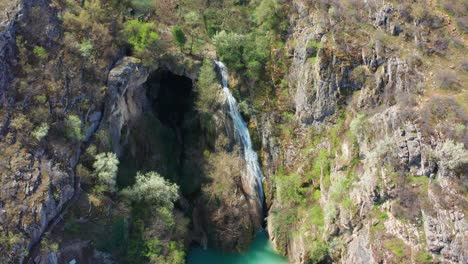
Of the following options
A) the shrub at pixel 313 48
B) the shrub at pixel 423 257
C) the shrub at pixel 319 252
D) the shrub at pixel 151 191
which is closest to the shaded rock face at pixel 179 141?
the shrub at pixel 151 191

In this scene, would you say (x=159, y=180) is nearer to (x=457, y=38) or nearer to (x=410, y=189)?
(x=410, y=189)

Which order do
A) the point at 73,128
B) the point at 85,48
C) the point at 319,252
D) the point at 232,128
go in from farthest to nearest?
the point at 232,128
the point at 85,48
the point at 319,252
the point at 73,128

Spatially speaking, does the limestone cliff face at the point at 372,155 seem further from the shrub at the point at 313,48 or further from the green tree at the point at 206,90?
the green tree at the point at 206,90

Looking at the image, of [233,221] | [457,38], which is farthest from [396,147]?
[233,221]

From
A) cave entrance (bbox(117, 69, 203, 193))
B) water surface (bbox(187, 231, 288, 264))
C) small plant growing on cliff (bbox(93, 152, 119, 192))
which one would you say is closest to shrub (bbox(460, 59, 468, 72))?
water surface (bbox(187, 231, 288, 264))

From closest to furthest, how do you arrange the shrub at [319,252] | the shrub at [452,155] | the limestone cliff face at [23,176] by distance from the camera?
the limestone cliff face at [23,176] → the shrub at [452,155] → the shrub at [319,252]

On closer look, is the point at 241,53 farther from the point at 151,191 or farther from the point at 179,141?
the point at 151,191

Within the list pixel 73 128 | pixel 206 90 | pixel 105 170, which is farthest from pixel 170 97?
pixel 73 128
